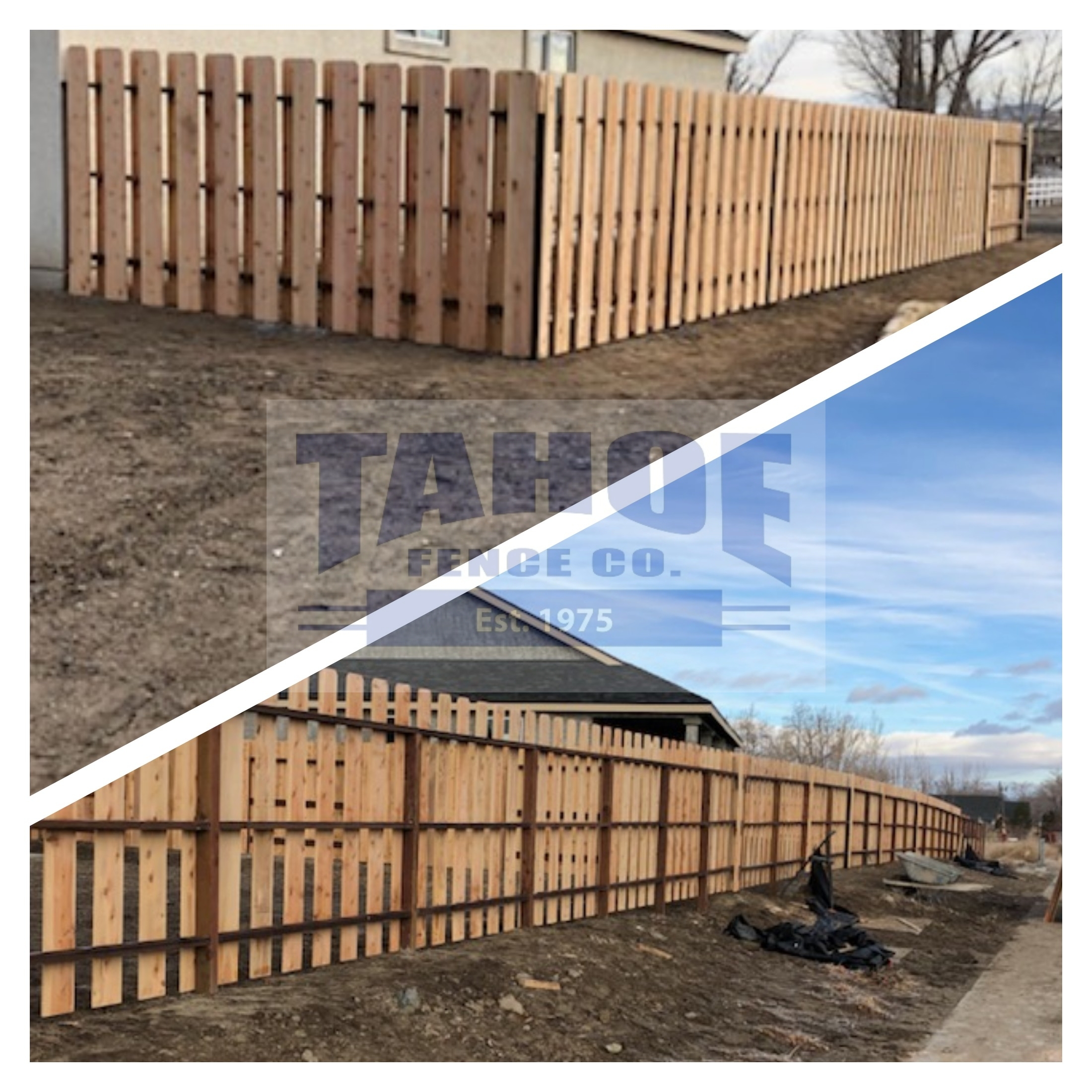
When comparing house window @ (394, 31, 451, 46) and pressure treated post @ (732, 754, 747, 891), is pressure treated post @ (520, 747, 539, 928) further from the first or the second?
house window @ (394, 31, 451, 46)

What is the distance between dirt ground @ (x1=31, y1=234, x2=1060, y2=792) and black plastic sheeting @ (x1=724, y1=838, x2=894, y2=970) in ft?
8.34

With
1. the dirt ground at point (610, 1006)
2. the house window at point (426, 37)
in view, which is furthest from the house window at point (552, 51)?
the dirt ground at point (610, 1006)

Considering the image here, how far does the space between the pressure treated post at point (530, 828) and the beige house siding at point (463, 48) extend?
8.21 m

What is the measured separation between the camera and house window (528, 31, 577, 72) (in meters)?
20.7

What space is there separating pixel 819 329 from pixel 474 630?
26.1ft

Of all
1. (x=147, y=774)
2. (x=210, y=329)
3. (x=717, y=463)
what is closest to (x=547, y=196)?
(x=210, y=329)

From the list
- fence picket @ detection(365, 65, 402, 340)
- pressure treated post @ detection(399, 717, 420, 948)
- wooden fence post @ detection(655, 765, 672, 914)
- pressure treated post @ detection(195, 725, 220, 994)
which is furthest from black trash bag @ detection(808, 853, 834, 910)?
fence picket @ detection(365, 65, 402, 340)

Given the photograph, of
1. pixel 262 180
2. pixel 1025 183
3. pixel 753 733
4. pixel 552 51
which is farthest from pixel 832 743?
pixel 1025 183

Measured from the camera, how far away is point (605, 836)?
28.8ft

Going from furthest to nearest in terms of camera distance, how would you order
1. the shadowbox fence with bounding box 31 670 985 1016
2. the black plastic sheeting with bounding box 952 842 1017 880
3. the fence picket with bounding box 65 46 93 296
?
the fence picket with bounding box 65 46 93 296 < the black plastic sheeting with bounding box 952 842 1017 880 < the shadowbox fence with bounding box 31 670 985 1016

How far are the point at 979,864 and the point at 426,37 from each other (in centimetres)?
1402

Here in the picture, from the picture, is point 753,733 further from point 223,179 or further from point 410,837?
point 223,179
